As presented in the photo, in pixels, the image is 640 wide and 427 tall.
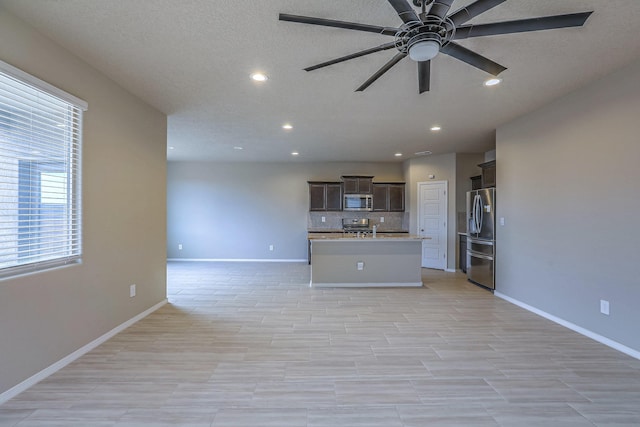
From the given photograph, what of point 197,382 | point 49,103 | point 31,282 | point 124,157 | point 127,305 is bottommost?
point 197,382

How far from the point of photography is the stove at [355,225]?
781 cm

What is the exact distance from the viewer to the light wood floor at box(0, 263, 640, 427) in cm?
192

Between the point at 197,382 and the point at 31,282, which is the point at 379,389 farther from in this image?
the point at 31,282

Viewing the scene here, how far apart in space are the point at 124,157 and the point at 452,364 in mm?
3921

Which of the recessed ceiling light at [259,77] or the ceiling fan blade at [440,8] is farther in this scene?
the recessed ceiling light at [259,77]

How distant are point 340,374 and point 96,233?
265 cm

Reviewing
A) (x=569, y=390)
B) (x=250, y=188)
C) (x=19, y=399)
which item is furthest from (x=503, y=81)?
(x=250, y=188)

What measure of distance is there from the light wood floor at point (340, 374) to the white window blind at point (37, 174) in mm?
1005

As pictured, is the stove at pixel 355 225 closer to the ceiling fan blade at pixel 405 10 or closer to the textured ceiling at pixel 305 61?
the textured ceiling at pixel 305 61

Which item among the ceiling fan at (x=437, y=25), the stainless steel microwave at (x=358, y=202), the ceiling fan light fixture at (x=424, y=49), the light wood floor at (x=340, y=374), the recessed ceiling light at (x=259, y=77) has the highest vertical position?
the recessed ceiling light at (x=259, y=77)

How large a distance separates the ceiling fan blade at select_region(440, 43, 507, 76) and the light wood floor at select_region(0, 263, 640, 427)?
7.59 feet

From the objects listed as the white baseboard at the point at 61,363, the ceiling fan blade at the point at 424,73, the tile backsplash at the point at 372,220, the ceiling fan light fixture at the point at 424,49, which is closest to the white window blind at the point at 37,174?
the white baseboard at the point at 61,363

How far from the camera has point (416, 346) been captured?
292 cm

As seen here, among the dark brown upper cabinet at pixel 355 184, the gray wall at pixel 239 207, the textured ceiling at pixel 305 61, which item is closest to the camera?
the textured ceiling at pixel 305 61
